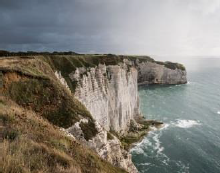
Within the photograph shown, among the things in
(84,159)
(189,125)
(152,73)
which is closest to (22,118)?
(84,159)

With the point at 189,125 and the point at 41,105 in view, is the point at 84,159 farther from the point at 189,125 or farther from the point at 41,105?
the point at 189,125

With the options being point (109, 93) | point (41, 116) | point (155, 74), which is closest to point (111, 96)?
point (109, 93)

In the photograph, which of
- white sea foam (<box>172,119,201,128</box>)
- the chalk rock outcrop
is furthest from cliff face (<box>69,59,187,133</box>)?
the chalk rock outcrop

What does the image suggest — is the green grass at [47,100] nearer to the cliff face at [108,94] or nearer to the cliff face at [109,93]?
the cliff face at [108,94]

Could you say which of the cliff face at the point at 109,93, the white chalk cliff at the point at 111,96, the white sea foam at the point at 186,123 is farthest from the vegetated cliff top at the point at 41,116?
the white sea foam at the point at 186,123

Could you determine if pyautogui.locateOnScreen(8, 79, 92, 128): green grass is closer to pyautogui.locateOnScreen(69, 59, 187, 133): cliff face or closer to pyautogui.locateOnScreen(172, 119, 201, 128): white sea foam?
pyautogui.locateOnScreen(69, 59, 187, 133): cliff face

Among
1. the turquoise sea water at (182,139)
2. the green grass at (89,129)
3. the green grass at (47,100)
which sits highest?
the green grass at (47,100)
